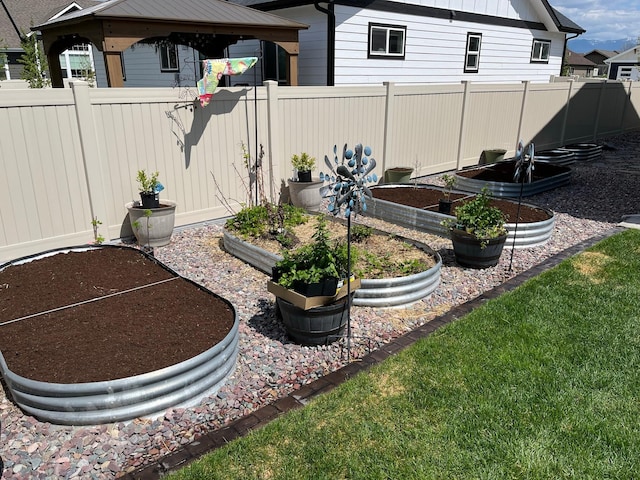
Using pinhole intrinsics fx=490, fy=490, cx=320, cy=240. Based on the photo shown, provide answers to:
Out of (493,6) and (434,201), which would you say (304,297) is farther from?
(493,6)

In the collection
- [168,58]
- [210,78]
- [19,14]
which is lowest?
[210,78]

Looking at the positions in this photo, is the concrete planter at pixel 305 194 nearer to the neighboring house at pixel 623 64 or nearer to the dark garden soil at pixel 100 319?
the dark garden soil at pixel 100 319

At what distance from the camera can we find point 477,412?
125 inches

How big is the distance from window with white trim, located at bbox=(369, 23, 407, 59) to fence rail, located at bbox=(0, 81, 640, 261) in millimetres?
2613

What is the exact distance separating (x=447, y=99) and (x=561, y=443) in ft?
28.4

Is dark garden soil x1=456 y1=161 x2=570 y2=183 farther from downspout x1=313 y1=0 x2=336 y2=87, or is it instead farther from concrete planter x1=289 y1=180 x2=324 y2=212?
downspout x1=313 y1=0 x2=336 y2=87

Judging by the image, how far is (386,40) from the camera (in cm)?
1220

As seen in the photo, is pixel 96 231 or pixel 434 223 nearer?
pixel 96 231

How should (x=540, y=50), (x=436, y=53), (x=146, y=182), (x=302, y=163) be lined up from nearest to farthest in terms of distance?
(x=146, y=182) < (x=302, y=163) < (x=436, y=53) < (x=540, y=50)

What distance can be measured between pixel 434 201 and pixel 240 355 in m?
4.84

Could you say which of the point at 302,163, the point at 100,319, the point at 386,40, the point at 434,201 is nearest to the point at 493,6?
the point at 386,40

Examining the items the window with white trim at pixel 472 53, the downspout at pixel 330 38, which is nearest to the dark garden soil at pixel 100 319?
the downspout at pixel 330 38

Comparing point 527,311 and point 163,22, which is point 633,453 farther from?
point 163,22

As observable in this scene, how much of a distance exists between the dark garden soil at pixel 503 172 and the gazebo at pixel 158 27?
14.1 ft
